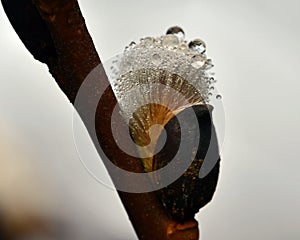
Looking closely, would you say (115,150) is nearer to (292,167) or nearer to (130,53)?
(130,53)

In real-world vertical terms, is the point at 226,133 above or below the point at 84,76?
below

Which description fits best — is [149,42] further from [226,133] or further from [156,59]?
[226,133]

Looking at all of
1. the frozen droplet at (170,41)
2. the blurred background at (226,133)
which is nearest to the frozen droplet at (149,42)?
the frozen droplet at (170,41)

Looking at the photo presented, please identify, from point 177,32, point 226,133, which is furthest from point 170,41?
point 226,133

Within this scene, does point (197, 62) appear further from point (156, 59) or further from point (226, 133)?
point (226, 133)

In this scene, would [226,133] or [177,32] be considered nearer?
[177,32]

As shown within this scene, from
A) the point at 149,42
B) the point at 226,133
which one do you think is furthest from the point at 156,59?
the point at 226,133
